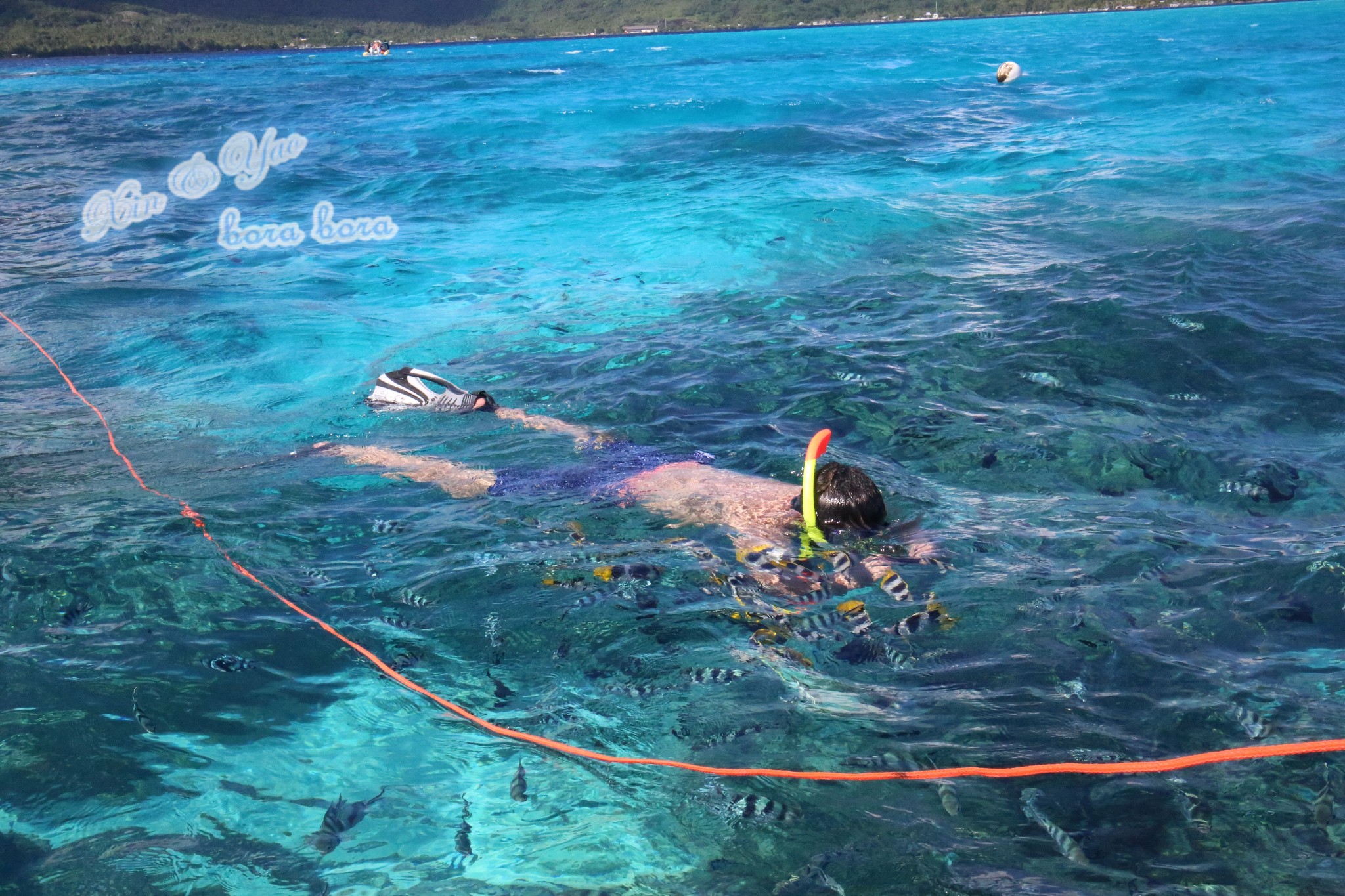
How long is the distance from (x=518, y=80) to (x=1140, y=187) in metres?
34.7

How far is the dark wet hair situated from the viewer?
16.3ft

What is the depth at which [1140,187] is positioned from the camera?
14.8 metres

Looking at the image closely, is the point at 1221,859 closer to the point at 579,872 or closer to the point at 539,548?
the point at 579,872

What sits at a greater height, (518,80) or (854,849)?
(518,80)

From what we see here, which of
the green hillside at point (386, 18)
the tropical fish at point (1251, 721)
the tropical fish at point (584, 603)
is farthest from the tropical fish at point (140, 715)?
the green hillside at point (386, 18)

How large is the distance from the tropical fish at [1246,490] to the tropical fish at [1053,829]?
337 centimetres

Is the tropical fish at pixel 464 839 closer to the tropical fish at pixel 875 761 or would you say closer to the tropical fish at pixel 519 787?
the tropical fish at pixel 519 787

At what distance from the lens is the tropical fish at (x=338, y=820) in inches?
136

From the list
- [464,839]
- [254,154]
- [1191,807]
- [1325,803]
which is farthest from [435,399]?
[254,154]

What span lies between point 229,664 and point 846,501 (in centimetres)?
327

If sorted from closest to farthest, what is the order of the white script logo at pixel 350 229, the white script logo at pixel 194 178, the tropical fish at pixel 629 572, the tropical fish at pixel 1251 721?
the tropical fish at pixel 1251 721
the tropical fish at pixel 629 572
the white script logo at pixel 350 229
the white script logo at pixel 194 178

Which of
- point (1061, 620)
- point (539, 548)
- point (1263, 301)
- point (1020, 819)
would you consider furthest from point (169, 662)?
point (1263, 301)

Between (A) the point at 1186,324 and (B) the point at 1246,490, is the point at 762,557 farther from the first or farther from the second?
(A) the point at 1186,324

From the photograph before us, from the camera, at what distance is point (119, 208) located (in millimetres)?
17734
